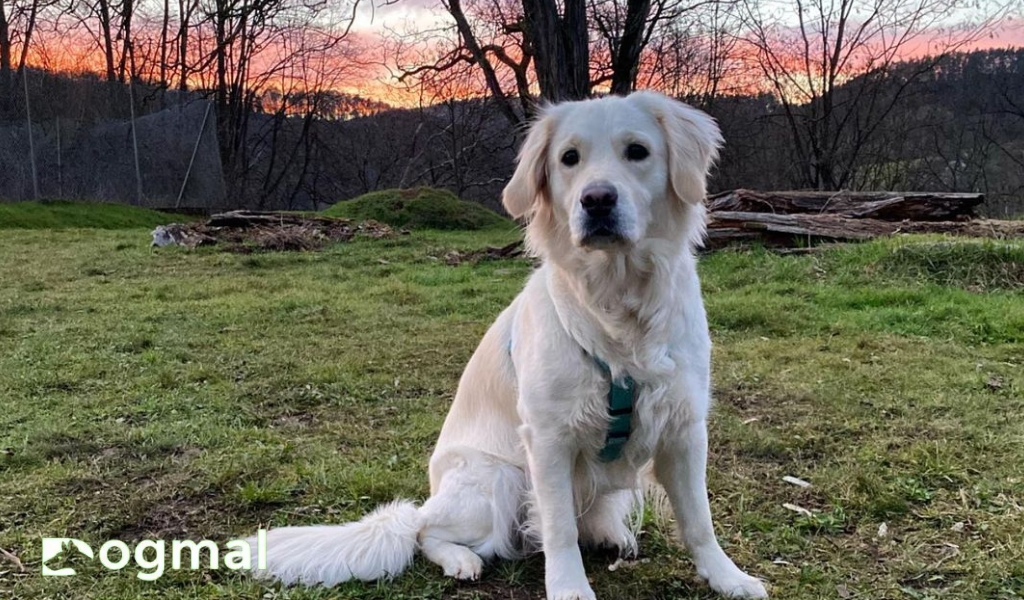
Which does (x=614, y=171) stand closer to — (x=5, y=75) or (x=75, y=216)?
(x=75, y=216)

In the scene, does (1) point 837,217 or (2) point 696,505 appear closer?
(2) point 696,505

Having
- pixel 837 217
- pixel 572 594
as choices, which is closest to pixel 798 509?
pixel 572 594

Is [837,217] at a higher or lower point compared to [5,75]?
lower

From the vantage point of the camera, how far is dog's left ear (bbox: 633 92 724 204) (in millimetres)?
2227

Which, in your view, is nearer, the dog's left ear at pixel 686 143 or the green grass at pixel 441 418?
the dog's left ear at pixel 686 143

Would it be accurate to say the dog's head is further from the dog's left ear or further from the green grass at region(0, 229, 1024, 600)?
the green grass at region(0, 229, 1024, 600)

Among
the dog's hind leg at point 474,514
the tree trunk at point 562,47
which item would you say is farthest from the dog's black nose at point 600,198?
the tree trunk at point 562,47

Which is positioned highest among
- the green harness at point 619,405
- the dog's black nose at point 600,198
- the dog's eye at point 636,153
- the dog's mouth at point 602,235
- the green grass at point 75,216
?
the dog's eye at point 636,153

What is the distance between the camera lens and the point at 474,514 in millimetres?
2436

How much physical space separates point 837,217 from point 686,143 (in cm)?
744

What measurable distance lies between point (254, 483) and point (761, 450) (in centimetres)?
221

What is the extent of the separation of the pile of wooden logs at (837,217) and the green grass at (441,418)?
2.60 ft

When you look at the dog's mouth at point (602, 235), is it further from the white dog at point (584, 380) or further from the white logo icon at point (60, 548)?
the white logo icon at point (60, 548)

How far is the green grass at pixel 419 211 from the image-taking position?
1652 centimetres
